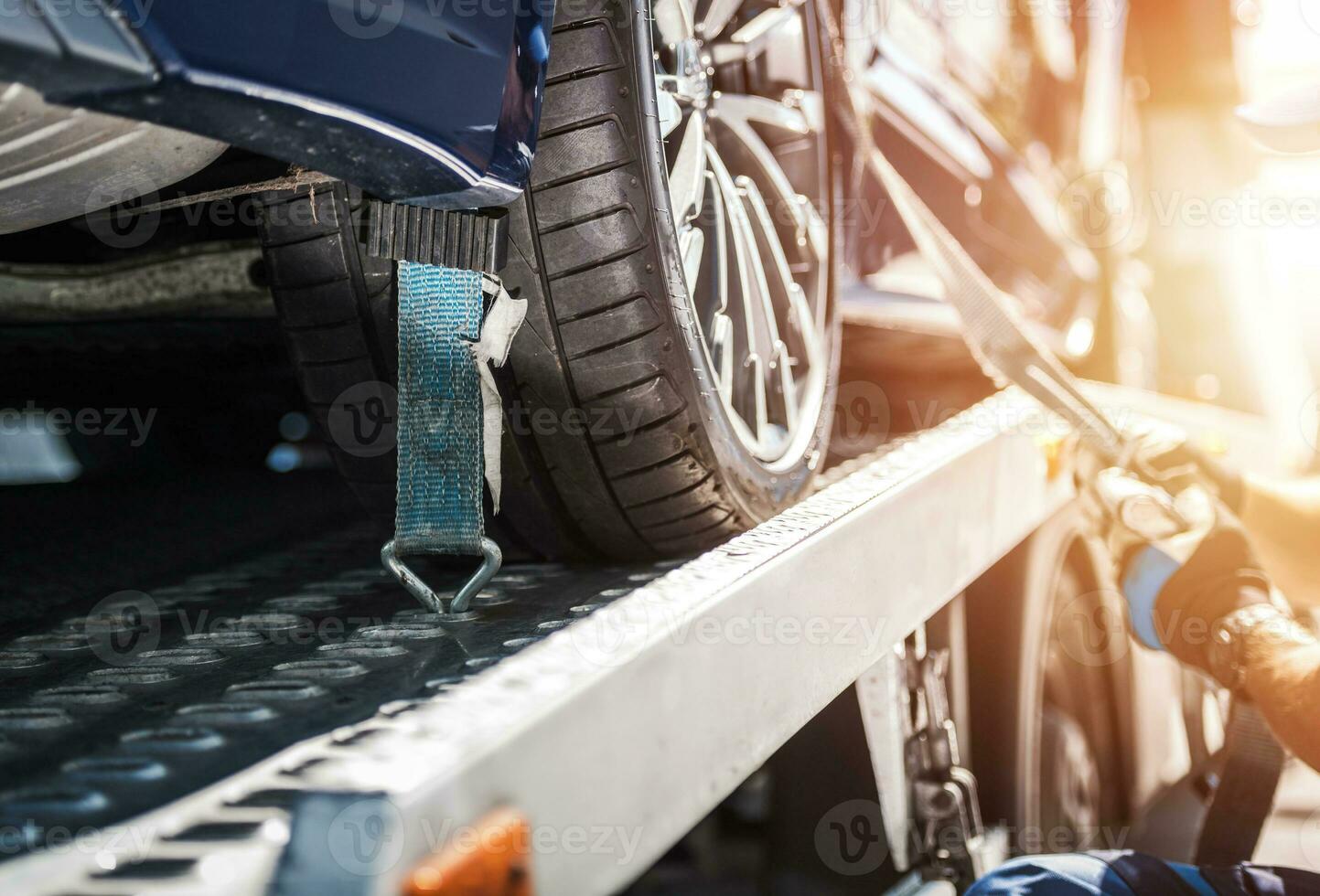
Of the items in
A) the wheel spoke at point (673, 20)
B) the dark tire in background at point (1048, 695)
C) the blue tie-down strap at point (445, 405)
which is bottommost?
the dark tire in background at point (1048, 695)

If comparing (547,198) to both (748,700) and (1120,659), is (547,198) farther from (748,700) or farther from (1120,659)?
(1120,659)

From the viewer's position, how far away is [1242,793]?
1.49m

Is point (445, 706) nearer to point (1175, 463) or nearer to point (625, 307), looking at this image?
point (625, 307)

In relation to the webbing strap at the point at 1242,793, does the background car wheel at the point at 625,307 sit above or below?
above

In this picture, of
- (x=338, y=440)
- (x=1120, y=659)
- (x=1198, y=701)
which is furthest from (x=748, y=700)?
(x=1198, y=701)

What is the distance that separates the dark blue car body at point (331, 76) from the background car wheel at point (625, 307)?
119 millimetres

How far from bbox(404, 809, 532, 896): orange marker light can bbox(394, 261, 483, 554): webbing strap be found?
45cm

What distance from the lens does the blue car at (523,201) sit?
77cm

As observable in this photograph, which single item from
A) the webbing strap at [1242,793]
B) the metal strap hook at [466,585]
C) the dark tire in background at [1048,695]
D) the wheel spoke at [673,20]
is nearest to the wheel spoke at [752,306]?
the wheel spoke at [673,20]

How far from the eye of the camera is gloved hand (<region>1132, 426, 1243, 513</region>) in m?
1.71

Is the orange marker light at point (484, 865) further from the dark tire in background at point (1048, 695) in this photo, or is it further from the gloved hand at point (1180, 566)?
the dark tire in background at point (1048, 695)

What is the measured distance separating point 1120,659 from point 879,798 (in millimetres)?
1041

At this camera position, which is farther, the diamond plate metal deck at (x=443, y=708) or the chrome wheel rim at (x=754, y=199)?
the chrome wheel rim at (x=754, y=199)

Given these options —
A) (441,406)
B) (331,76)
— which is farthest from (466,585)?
(331,76)
